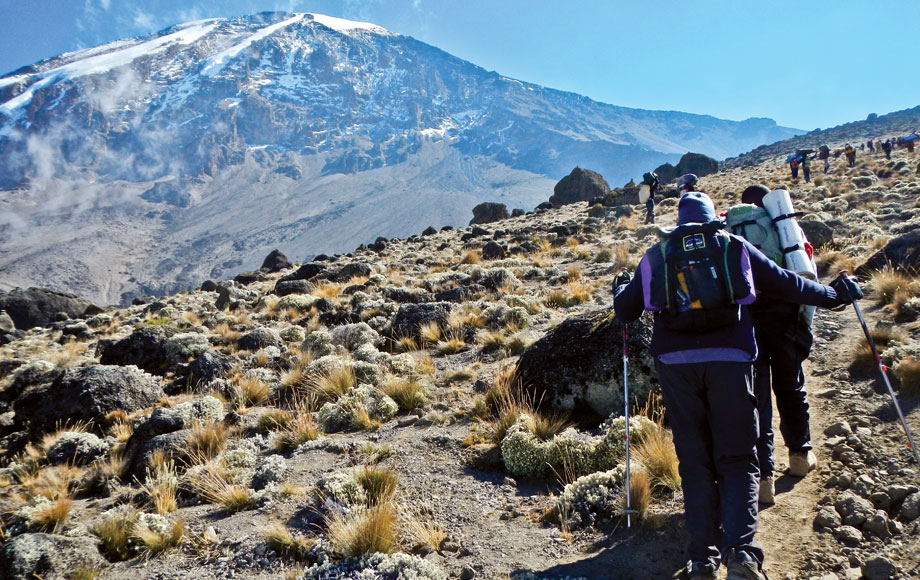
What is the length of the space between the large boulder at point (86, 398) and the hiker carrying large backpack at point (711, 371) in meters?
7.85

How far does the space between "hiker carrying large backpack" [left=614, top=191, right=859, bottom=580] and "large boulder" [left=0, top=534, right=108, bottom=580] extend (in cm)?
420

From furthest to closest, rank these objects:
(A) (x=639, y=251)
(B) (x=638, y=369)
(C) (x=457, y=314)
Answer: (A) (x=639, y=251) → (C) (x=457, y=314) → (B) (x=638, y=369)

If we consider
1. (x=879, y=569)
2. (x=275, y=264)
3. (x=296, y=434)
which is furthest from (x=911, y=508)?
(x=275, y=264)

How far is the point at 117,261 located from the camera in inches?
6437

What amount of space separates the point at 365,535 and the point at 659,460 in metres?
2.33

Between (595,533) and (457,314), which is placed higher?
(457,314)

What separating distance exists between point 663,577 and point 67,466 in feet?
21.4

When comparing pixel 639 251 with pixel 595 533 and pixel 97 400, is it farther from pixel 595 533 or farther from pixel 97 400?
pixel 97 400

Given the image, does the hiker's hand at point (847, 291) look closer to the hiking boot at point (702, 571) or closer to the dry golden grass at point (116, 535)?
the hiking boot at point (702, 571)

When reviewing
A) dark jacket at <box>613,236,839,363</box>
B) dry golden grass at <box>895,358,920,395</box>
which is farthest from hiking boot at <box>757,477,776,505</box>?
dry golden grass at <box>895,358,920,395</box>

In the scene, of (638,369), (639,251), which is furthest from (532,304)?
(639,251)

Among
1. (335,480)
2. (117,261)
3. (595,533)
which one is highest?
(117,261)

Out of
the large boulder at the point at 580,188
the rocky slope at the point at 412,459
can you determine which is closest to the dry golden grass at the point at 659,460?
the rocky slope at the point at 412,459

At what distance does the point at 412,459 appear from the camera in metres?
4.82
